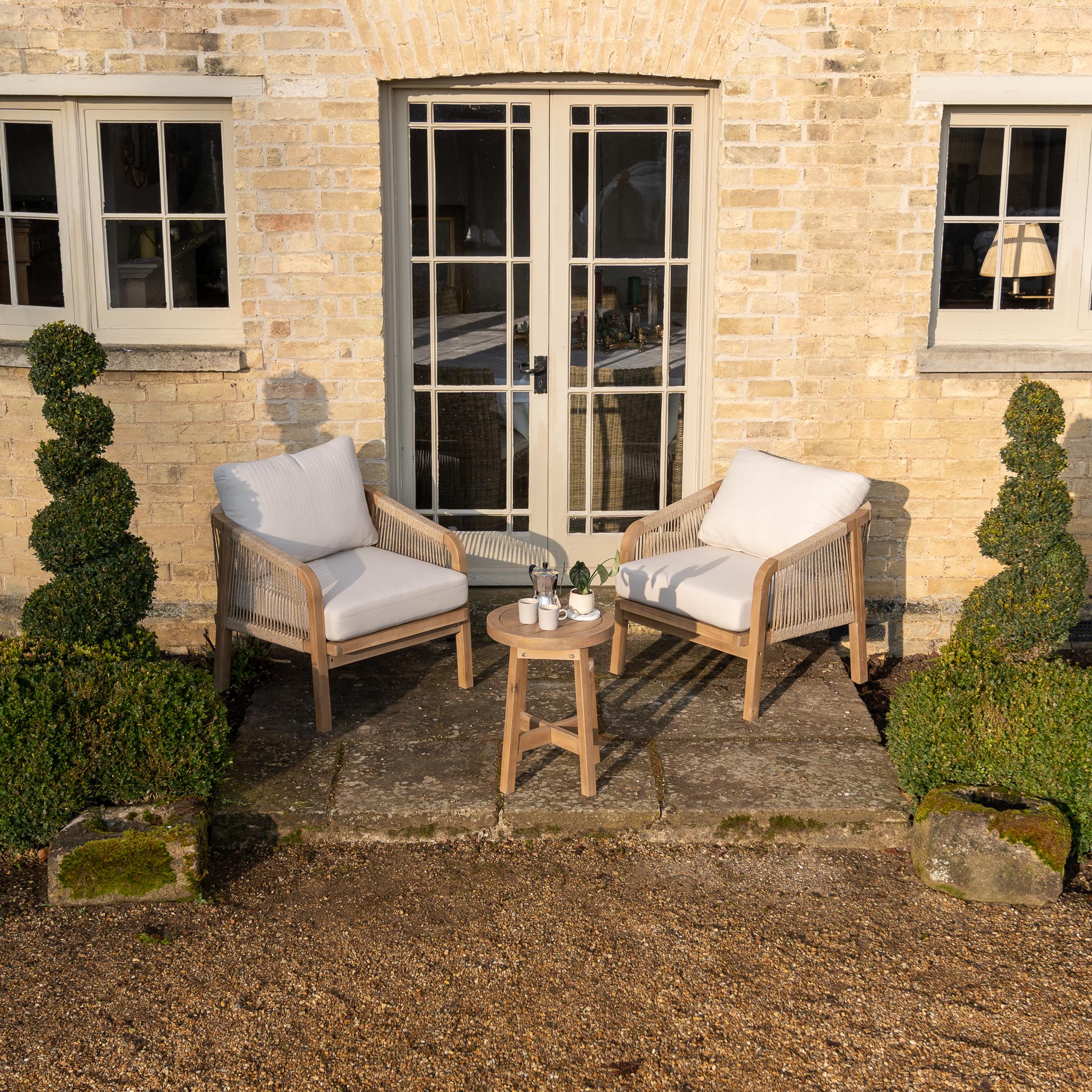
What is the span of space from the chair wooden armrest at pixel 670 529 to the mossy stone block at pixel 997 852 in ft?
6.80

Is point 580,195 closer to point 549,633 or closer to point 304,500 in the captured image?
point 304,500

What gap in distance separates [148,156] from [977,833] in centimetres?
486

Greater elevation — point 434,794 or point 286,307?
point 286,307

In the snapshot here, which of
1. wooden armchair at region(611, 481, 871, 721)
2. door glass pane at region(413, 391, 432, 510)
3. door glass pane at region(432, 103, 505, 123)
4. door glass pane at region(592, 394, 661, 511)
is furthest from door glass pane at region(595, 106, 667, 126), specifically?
wooden armchair at region(611, 481, 871, 721)

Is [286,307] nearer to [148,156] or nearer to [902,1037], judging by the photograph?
[148,156]

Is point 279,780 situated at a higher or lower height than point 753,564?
lower

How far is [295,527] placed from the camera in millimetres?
5734

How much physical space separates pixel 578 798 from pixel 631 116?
11.4 feet

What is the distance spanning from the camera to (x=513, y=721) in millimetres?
4762

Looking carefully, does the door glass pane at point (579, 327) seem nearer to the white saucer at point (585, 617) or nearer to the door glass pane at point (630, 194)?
the door glass pane at point (630, 194)

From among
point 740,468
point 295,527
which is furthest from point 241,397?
point 740,468

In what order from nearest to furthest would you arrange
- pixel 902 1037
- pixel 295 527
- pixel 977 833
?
pixel 902 1037
pixel 977 833
pixel 295 527

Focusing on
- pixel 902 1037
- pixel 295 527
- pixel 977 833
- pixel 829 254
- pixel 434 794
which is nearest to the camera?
pixel 902 1037

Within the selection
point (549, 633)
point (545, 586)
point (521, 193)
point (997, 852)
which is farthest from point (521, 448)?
point (997, 852)
